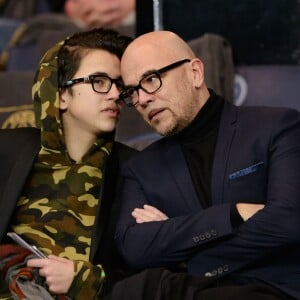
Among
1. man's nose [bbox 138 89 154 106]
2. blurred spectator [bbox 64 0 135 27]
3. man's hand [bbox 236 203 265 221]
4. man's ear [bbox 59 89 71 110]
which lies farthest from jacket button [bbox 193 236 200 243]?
blurred spectator [bbox 64 0 135 27]

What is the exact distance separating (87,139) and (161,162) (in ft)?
0.86

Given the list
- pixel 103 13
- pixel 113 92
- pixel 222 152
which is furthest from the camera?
pixel 103 13

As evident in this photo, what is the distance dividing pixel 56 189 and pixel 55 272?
13.0 inches

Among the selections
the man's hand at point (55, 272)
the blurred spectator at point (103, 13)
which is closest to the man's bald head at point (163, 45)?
the man's hand at point (55, 272)

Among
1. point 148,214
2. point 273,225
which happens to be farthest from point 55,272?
point 273,225

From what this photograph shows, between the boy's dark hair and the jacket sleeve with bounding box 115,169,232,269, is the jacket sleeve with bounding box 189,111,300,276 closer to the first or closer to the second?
the jacket sleeve with bounding box 115,169,232,269

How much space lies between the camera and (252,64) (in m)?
2.97

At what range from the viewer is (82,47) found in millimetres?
2371

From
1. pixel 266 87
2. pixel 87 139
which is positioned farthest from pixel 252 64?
pixel 87 139

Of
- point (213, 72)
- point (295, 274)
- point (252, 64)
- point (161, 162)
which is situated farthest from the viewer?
point (252, 64)

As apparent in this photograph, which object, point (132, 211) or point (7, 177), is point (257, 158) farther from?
point (7, 177)

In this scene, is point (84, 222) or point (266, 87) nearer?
point (84, 222)

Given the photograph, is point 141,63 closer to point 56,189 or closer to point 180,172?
point 180,172

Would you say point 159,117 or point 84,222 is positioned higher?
point 159,117
